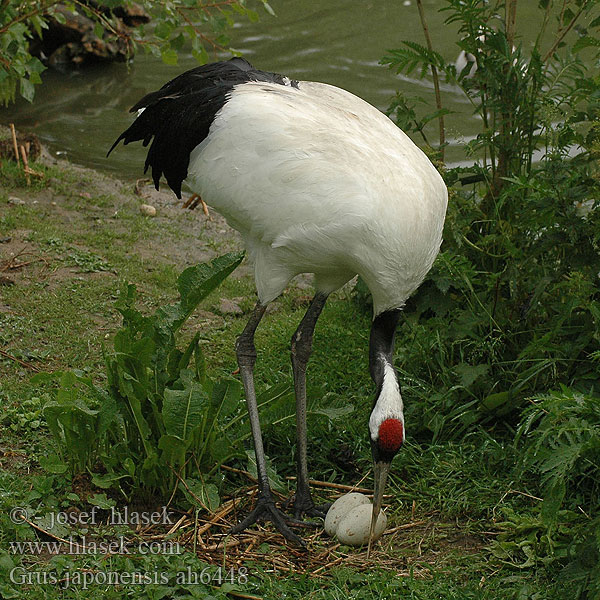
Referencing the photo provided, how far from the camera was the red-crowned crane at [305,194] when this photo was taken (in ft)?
12.4

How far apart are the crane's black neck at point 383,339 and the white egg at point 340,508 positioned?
0.56 metres

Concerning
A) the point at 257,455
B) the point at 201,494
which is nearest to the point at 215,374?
the point at 257,455

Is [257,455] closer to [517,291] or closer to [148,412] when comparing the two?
[148,412]

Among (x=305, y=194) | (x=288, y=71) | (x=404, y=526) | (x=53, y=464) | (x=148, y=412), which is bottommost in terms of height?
(x=404, y=526)

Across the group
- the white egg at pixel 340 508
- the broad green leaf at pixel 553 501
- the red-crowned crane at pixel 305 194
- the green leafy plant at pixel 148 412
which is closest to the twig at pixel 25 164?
the red-crowned crane at pixel 305 194

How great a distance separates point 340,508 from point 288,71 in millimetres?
7765

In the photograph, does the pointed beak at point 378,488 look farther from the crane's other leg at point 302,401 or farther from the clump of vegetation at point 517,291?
the clump of vegetation at point 517,291

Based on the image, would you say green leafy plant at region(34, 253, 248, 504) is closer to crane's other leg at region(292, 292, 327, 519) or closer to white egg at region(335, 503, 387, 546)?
crane's other leg at region(292, 292, 327, 519)

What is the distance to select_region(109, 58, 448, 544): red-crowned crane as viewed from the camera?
3.79m

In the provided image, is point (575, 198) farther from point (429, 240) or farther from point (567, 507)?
point (567, 507)

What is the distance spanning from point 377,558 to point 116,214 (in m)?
4.26

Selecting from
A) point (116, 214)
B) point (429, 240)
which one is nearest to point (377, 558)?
point (429, 240)

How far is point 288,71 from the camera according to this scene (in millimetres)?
10836

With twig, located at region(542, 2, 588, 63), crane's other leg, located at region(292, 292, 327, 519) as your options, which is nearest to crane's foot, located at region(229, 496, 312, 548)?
crane's other leg, located at region(292, 292, 327, 519)
